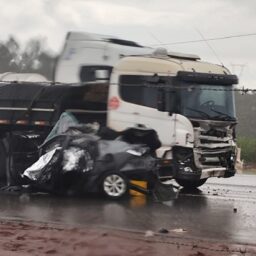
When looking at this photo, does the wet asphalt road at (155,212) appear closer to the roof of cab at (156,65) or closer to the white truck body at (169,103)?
the white truck body at (169,103)

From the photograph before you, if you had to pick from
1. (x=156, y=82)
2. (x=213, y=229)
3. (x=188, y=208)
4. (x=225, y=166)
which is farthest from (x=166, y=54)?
(x=213, y=229)

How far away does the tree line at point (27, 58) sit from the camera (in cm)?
1213

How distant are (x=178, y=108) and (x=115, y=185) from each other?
→ 2.01m

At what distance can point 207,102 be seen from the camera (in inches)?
462

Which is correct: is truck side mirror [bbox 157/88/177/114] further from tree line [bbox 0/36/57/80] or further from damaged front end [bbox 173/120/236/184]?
tree line [bbox 0/36/57/80]

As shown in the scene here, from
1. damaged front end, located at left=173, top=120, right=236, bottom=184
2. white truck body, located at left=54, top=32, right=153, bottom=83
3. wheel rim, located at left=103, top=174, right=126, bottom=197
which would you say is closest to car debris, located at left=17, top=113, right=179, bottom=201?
wheel rim, located at left=103, top=174, right=126, bottom=197

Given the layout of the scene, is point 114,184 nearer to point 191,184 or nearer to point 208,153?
point 208,153

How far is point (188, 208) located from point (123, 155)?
1705 millimetres

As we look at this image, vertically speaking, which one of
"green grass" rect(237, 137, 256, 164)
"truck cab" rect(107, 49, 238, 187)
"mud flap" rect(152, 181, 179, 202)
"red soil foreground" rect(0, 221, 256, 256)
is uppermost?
"truck cab" rect(107, 49, 238, 187)

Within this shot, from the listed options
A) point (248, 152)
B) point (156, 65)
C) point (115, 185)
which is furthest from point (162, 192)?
point (248, 152)

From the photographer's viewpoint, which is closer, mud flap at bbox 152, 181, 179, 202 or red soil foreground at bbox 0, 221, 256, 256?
red soil foreground at bbox 0, 221, 256, 256

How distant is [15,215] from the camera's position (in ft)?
30.0

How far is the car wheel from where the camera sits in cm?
1110

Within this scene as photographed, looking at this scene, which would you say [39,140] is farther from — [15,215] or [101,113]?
[15,215]
